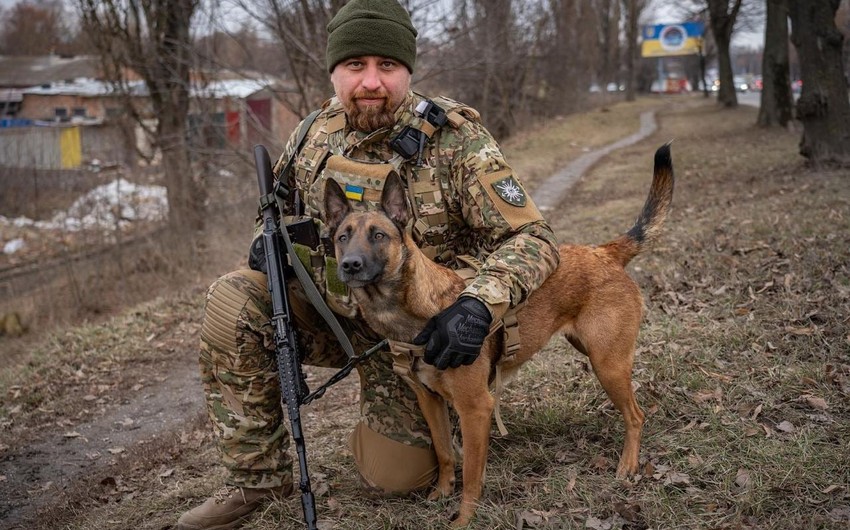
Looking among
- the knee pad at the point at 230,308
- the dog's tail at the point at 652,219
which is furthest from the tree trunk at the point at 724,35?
the knee pad at the point at 230,308

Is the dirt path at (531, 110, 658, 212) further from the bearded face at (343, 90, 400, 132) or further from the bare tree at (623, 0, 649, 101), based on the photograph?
the bare tree at (623, 0, 649, 101)

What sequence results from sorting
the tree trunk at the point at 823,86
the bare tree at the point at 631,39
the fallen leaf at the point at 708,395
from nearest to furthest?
1. the fallen leaf at the point at 708,395
2. the tree trunk at the point at 823,86
3. the bare tree at the point at 631,39

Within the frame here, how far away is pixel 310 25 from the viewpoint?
1094 cm

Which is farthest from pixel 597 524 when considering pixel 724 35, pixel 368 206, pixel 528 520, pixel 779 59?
pixel 724 35

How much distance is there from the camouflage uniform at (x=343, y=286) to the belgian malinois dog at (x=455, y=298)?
0.24 m

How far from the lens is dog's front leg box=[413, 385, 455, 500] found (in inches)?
147

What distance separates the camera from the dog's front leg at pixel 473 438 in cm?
337

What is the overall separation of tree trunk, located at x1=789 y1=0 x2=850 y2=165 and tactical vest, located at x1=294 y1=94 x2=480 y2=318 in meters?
10.1

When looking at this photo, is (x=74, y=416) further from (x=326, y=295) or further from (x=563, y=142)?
(x=563, y=142)

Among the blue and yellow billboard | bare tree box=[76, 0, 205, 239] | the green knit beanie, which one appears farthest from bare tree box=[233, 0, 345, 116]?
the blue and yellow billboard

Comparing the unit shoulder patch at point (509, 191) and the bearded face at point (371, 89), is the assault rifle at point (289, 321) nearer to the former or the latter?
the bearded face at point (371, 89)

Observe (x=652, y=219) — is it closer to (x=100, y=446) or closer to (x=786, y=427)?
(x=786, y=427)

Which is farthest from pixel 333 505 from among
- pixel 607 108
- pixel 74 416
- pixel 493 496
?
pixel 607 108

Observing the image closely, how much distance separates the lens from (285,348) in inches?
135
